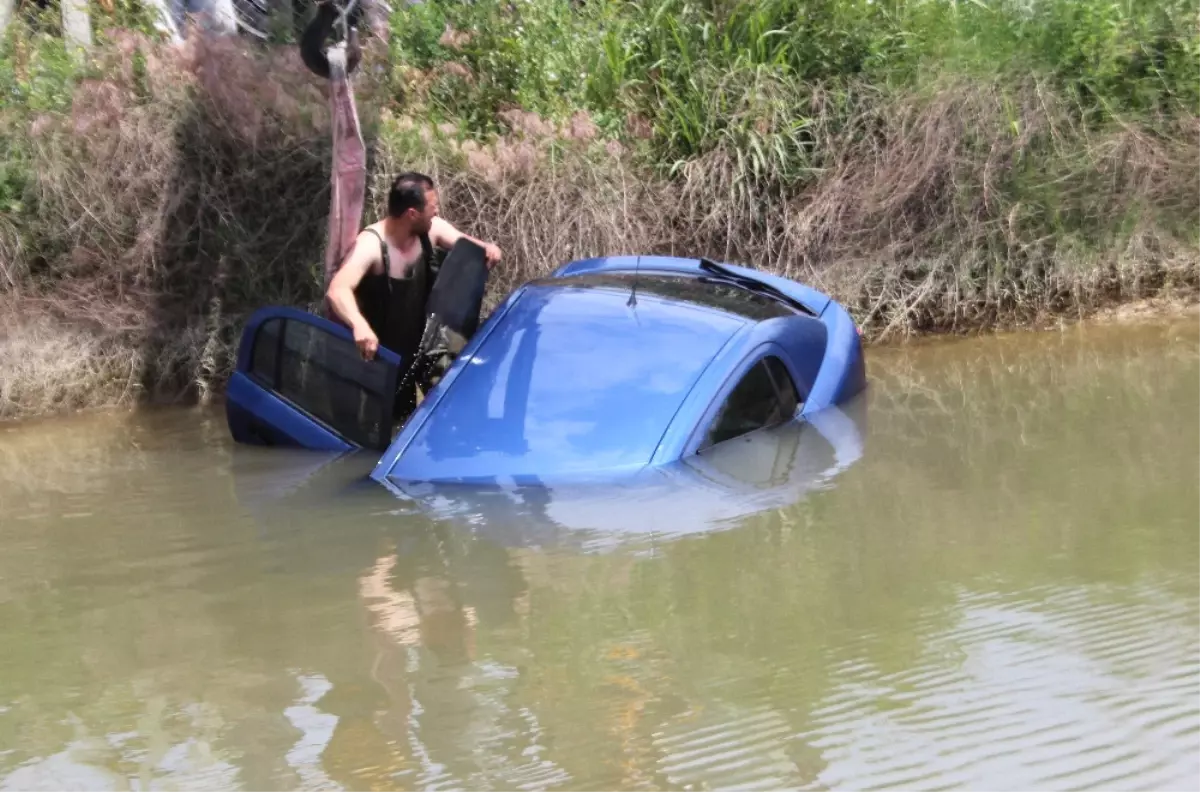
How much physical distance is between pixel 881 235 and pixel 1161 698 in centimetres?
632

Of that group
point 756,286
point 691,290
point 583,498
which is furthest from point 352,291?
point 756,286

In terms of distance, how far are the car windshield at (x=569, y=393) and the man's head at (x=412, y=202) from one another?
3.22ft

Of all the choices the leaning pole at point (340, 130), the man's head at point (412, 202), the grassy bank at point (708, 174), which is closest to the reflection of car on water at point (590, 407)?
the man's head at point (412, 202)

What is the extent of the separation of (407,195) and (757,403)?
194 centimetres

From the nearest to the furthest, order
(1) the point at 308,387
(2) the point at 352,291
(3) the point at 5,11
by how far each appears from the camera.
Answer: (1) the point at 308,387 → (2) the point at 352,291 → (3) the point at 5,11

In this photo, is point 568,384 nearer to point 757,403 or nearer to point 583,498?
point 583,498

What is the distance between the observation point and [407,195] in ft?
20.7

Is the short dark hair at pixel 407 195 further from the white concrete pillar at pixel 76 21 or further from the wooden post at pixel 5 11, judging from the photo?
the wooden post at pixel 5 11

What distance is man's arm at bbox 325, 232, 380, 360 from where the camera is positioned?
5566 millimetres

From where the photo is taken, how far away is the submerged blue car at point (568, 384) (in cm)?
509

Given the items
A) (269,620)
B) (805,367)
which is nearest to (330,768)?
(269,620)

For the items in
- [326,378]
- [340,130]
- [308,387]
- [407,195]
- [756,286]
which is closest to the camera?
[326,378]

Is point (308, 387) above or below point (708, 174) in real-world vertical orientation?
below

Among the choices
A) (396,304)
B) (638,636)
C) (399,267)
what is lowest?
(638,636)
